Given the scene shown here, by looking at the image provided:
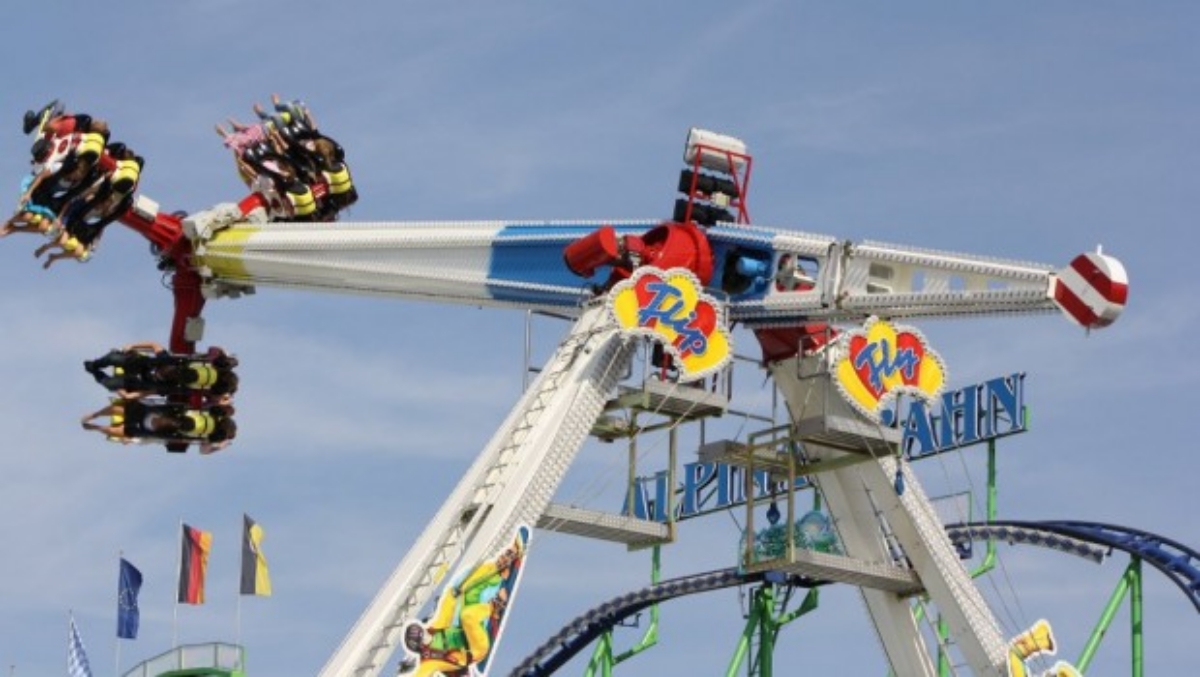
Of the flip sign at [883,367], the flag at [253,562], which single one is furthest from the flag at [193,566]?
the flip sign at [883,367]

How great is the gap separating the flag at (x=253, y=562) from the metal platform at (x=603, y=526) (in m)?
6.62

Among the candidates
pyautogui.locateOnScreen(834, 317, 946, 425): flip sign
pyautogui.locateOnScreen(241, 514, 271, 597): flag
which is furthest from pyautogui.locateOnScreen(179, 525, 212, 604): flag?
pyautogui.locateOnScreen(834, 317, 946, 425): flip sign

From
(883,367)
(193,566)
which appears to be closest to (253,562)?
(193,566)

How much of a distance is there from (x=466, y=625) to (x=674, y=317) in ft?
21.3

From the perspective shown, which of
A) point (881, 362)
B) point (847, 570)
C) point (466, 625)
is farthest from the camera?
point (847, 570)

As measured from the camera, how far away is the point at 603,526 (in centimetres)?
5244

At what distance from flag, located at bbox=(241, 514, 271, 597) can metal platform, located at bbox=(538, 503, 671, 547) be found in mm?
6617

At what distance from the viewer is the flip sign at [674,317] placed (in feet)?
169

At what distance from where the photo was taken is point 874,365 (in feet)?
171

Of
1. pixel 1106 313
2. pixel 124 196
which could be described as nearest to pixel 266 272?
pixel 124 196

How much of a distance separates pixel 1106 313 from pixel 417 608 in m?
10.6

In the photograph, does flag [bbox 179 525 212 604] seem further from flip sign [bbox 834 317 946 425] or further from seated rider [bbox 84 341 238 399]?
flip sign [bbox 834 317 946 425]

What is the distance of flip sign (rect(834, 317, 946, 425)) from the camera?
170ft

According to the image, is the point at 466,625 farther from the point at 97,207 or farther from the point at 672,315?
the point at 97,207
